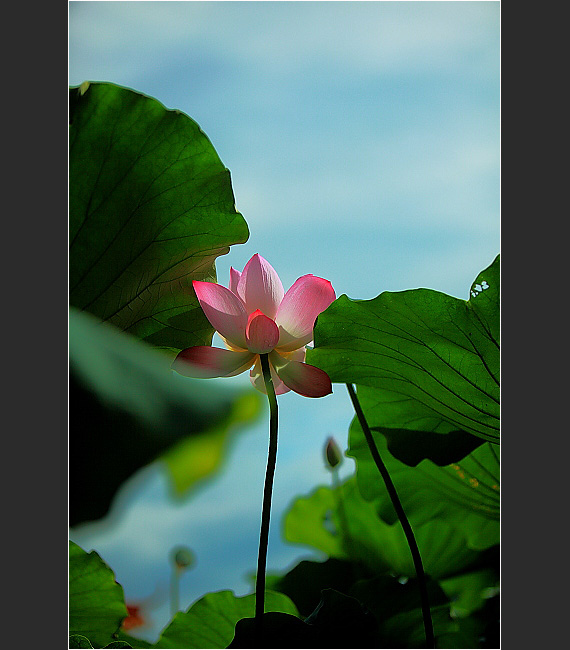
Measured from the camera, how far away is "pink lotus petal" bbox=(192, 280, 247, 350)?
88cm

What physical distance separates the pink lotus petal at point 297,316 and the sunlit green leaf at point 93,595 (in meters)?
0.37

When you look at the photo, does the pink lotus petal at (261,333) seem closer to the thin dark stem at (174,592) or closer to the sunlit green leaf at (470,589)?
the thin dark stem at (174,592)

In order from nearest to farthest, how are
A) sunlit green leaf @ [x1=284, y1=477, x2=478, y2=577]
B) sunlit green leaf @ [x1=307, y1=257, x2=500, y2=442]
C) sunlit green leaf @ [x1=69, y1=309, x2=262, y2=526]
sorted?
sunlit green leaf @ [x1=69, y1=309, x2=262, y2=526]
sunlit green leaf @ [x1=307, y1=257, x2=500, y2=442]
sunlit green leaf @ [x1=284, y1=477, x2=478, y2=577]

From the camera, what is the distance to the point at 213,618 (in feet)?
2.99

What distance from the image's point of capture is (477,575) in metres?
1.02

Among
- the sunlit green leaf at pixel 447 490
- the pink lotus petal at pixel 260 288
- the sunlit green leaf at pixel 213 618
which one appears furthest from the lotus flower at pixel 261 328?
the sunlit green leaf at pixel 213 618

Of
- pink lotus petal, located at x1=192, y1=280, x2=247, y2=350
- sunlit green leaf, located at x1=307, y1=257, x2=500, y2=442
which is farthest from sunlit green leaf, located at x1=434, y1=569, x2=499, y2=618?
pink lotus petal, located at x1=192, y1=280, x2=247, y2=350

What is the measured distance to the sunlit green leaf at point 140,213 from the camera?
3.03ft

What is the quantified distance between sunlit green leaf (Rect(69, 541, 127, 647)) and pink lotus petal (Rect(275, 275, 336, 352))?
1.22 feet

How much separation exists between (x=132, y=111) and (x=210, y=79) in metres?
0.12

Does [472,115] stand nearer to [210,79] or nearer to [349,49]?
[349,49]

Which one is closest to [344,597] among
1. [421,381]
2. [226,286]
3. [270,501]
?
[270,501]

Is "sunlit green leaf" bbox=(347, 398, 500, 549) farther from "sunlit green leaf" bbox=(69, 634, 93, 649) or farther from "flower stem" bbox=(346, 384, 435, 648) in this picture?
"sunlit green leaf" bbox=(69, 634, 93, 649)

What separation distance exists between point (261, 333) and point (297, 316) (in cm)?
5
